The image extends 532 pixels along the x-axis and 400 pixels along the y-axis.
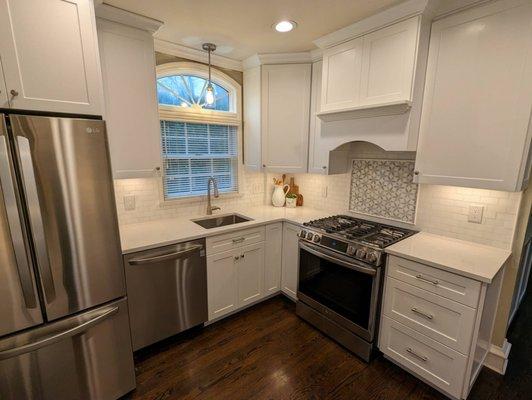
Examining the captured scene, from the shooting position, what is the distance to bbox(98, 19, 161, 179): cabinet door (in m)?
1.93

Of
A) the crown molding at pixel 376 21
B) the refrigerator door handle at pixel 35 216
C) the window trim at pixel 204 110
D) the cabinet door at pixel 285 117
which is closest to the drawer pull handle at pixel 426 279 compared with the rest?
the cabinet door at pixel 285 117

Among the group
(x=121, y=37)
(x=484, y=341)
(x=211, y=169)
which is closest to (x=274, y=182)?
(x=211, y=169)

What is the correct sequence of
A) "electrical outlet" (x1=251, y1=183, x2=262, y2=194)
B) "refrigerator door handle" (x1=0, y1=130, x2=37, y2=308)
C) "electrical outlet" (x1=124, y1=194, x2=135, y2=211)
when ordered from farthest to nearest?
1. "electrical outlet" (x1=251, y1=183, x2=262, y2=194)
2. "electrical outlet" (x1=124, y1=194, x2=135, y2=211)
3. "refrigerator door handle" (x1=0, y1=130, x2=37, y2=308)

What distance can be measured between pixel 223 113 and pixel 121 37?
1160 mm

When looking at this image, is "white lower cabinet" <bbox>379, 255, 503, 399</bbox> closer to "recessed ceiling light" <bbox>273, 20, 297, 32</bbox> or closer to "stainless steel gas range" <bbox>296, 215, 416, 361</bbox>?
"stainless steel gas range" <bbox>296, 215, 416, 361</bbox>

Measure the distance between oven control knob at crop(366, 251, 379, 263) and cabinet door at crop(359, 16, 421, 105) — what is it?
44.8 inches

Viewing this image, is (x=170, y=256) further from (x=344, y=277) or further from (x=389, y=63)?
(x=389, y=63)

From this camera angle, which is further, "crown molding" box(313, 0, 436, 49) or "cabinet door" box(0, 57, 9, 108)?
"crown molding" box(313, 0, 436, 49)

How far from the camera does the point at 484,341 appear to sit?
1834mm

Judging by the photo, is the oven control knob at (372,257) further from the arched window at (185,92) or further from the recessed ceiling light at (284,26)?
the arched window at (185,92)

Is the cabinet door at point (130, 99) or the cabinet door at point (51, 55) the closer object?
the cabinet door at point (51, 55)

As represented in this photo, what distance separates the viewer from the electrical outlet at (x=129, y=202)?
7.89 feet

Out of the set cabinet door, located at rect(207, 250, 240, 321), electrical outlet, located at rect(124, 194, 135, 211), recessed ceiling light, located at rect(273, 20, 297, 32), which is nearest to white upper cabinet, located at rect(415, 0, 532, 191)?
recessed ceiling light, located at rect(273, 20, 297, 32)

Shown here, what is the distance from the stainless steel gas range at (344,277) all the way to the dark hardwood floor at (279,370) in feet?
0.55
